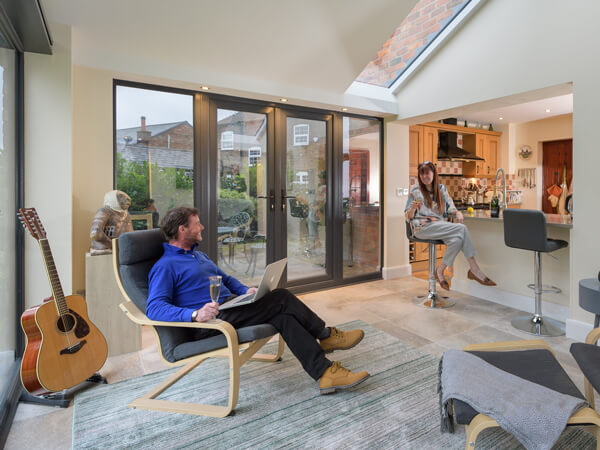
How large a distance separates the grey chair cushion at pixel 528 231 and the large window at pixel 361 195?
76.9 inches

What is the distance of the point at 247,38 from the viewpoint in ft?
10.7

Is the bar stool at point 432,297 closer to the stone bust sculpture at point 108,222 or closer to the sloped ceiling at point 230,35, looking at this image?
the sloped ceiling at point 230,35

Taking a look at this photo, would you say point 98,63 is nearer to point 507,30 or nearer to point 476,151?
point 507,30

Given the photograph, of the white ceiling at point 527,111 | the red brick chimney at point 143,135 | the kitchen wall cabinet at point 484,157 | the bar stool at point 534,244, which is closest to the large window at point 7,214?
the red brick chimney at point 143,135

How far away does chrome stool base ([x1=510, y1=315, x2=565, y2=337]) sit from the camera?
10.5 feet

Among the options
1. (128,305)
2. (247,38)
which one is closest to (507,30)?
(247,38)

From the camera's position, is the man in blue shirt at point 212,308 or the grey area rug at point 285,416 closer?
the grey area rug at point 285,416

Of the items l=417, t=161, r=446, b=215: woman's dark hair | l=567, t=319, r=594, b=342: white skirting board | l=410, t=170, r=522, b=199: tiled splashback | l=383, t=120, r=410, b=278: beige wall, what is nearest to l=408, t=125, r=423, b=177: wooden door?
l=383, t=120, r=410, b=278: beige wall

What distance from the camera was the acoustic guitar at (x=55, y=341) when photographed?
1945 mm

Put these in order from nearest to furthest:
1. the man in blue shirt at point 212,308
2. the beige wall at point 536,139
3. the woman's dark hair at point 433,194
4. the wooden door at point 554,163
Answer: the man in blue shirt at point 212,308 < the woman's dark hair at point 433,194 < the beige wall at point 536,139 < the wooden door at point 554,163

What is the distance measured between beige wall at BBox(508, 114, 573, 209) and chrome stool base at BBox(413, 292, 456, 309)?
4374 millimetres

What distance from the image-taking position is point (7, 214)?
2352 mm

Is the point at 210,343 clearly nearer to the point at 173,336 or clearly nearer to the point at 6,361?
the point at 173,336

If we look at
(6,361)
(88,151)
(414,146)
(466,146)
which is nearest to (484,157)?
(466,146)
